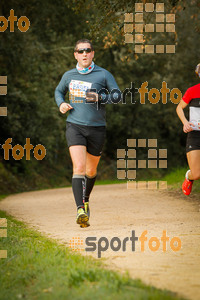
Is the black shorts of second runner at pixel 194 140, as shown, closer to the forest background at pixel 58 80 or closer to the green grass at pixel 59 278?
the green grass at pixel 59 278

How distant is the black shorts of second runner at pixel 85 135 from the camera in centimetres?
816

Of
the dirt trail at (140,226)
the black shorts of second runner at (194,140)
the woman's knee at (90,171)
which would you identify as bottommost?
the dirt trail at (140,226)

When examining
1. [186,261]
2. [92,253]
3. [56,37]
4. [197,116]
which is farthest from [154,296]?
[56,37]

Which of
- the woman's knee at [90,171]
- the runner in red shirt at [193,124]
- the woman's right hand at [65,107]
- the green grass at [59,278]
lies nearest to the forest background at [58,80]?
the runner in red shirt at [193,124]

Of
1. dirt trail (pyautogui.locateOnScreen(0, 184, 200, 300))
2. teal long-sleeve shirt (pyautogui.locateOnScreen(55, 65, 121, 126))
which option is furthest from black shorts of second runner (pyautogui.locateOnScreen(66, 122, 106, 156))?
dirt trail (pyautogui.locateOnScreen(0, 184, 200, 300))

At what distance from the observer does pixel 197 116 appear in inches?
364

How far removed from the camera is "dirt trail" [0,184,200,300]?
5.48 m

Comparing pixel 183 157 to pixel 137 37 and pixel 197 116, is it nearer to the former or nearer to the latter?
pixel 137 37

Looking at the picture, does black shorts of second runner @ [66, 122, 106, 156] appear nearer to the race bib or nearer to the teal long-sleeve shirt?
the teal long-sleeve shirt

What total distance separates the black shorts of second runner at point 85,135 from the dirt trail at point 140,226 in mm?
1295

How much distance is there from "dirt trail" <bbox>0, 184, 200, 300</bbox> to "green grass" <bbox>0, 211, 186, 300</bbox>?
288 mm

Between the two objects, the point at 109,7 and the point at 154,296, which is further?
the point at 109,7

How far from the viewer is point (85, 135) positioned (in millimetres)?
8180

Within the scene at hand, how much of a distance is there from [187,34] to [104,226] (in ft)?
80.6
